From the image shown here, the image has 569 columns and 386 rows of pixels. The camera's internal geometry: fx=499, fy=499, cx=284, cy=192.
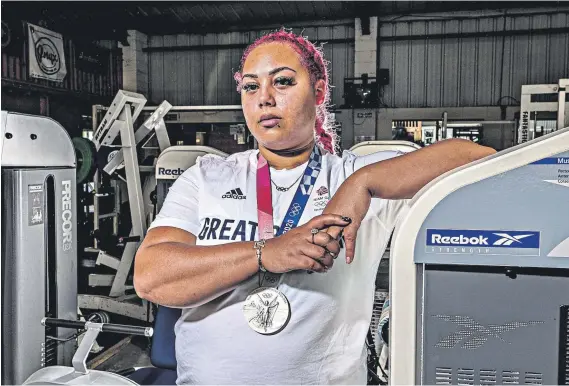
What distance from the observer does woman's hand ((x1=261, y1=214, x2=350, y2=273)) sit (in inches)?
35.8

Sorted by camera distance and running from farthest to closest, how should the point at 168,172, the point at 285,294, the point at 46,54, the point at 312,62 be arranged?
the point at 46,54 < the point at 168,172 < the point at 312,62 < the point at 285,294

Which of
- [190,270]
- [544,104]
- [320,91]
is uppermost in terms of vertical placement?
[544,104]

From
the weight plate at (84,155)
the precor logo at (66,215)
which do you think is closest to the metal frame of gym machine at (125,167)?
the weight plate at (84,155)

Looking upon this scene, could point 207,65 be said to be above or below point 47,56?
above

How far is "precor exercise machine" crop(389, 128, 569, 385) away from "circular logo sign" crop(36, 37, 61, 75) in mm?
9054

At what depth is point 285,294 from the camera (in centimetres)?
123

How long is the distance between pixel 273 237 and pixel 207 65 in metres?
10.2

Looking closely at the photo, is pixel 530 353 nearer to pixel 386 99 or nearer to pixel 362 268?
pixel 362 268

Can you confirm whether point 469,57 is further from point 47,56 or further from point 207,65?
point 47,56

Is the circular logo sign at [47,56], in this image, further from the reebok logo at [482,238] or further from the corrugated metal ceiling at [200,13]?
the reebok logo at [482,238]

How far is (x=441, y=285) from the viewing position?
786 mm

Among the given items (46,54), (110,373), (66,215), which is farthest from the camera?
(46,54)

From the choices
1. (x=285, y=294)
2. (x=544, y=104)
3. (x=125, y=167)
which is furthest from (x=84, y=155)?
(x=544, y=104)

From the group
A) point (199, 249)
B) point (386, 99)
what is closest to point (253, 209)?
point (199, 249)
